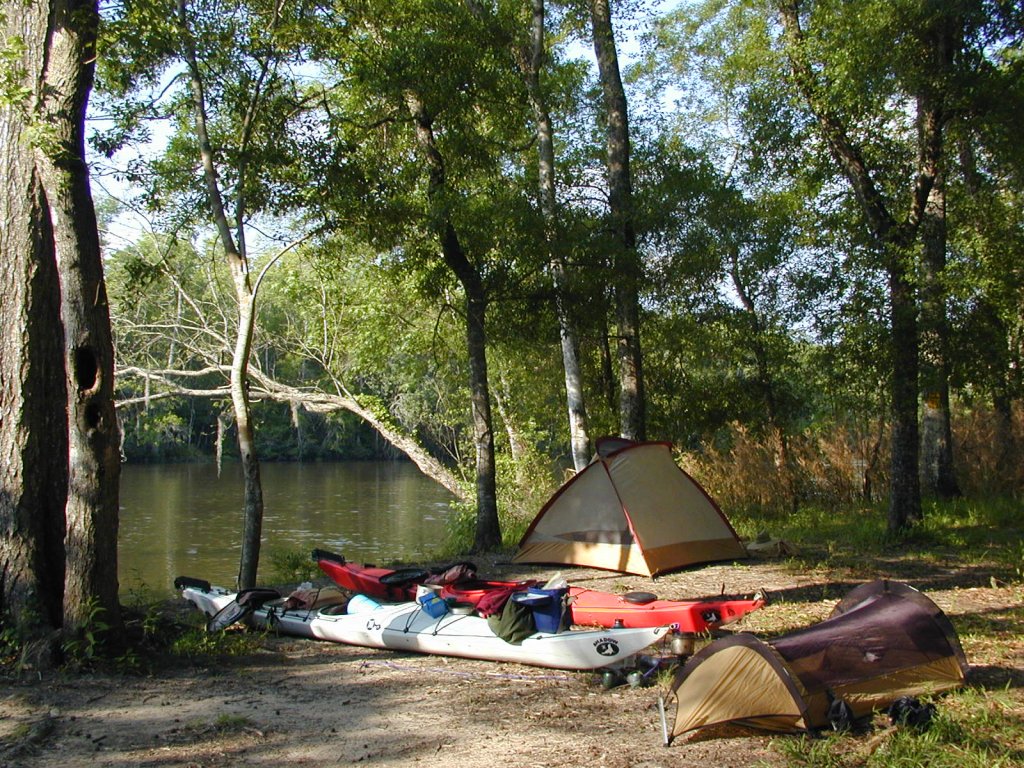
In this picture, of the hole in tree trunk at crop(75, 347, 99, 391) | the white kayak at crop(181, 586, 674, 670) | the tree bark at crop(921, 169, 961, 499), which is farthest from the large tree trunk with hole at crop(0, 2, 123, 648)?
the tree bark at crop(921, 169, 961, 499)

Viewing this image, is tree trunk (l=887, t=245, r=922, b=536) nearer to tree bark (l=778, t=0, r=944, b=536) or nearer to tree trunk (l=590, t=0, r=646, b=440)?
tree bark (l=778, t=0, r=944, b=536)

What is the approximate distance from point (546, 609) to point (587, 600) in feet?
2.94

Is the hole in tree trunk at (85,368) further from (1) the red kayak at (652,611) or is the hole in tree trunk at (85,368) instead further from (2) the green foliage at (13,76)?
(1) the red kayak at (652,611)

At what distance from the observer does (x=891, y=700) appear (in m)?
4.46

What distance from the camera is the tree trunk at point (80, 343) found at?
5.45 metres

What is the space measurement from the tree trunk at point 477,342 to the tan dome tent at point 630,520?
46.9 inches

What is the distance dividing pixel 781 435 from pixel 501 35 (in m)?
7.68

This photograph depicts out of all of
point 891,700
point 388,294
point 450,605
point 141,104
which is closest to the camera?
point 891,700

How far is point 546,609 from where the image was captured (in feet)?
18.8

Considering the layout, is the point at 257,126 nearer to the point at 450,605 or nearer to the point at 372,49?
the point at 372,49

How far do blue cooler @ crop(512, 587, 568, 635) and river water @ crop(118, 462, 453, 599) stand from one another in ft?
13.9

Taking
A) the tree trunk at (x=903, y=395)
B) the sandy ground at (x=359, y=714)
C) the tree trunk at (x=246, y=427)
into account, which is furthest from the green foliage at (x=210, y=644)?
the tree trunk at (x=903, y=395)

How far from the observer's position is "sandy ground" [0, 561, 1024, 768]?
13.4 feet

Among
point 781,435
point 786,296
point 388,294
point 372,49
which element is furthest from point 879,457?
point 372,49
